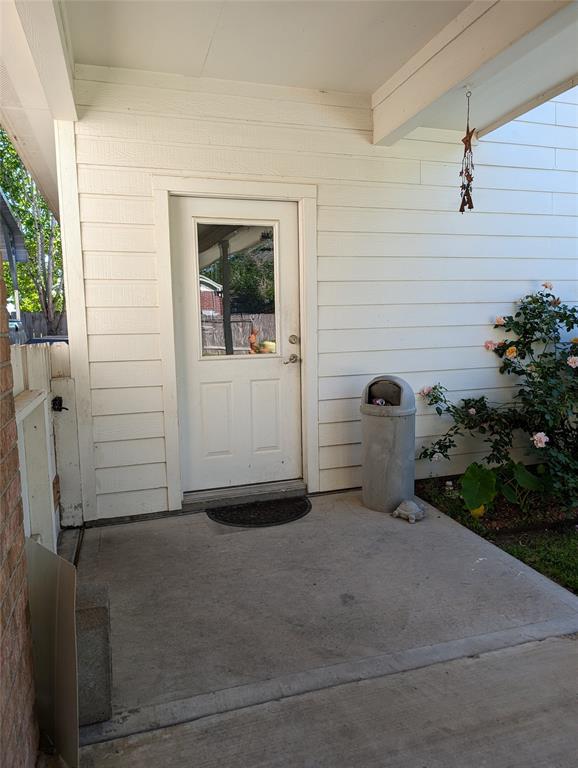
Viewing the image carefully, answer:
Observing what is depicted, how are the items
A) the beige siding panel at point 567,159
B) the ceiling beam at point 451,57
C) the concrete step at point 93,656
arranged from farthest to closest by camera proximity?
the beige siding panel at point 567,159 < the ceiling beam at point 451,57 < the concrete step at point 93,656

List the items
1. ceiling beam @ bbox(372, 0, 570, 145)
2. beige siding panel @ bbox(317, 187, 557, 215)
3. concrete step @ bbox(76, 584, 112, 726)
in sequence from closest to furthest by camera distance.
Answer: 1. concrete step @ bbox(76, 584, 112, 726)
2. ceiling beam @ bbox(372, 0, 570, 145)
3. beige siding panel @ bbox(317, 187, 557, 215)

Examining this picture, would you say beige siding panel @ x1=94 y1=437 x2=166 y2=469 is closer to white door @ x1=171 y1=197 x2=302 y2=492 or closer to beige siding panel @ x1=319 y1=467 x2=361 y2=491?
white door @ x1=171 y1=197 x2=302 y2=492

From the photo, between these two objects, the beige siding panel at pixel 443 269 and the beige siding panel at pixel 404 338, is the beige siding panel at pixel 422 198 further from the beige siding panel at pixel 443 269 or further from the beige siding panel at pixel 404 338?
the beige siding panel at pixel 404 338

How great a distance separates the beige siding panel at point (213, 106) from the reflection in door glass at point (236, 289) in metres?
0.68

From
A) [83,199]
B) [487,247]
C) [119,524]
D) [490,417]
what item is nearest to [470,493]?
[490,417]

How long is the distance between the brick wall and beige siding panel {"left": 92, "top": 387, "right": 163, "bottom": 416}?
1.81m

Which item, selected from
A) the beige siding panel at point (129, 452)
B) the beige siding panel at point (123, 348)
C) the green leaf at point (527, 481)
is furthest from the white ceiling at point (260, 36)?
the green leaf at point (527, 481)

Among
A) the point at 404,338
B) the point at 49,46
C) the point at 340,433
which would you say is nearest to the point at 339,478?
the point at 340,433

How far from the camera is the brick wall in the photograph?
3.61ft

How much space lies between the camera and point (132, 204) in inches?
120

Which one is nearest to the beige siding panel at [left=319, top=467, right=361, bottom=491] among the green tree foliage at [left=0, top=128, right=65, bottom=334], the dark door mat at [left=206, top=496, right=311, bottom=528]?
the dark door mat at [left=206, top=496, right=311, bottom=528]

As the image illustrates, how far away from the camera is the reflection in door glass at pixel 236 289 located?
3.35m

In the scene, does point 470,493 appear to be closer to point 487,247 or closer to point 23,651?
point 487,247

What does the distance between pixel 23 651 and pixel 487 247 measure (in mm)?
3754
